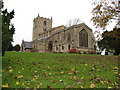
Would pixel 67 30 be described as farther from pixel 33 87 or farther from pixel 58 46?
pixel 33 87

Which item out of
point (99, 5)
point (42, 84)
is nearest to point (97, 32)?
point (99, 5)

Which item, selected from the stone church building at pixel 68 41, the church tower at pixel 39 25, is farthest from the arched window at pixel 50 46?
the church tower at pixel 39 25

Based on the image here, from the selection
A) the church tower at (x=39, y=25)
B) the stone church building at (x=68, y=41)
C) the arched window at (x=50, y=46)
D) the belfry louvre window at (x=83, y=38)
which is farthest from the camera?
the church tower at (x=39, y=25)

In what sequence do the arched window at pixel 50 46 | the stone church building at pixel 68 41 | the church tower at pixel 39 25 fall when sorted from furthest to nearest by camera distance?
the church tower at pixel 39 25 < the arched window at pixel 50 46 < the stone church building at pixel 68 41

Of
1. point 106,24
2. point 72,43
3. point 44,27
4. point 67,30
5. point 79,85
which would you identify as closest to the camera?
point 79,85

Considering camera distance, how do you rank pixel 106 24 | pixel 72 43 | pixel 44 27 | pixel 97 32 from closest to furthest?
pixel 106 24 → pixel 97 32 → pixel 72 43 → pixel 44 27

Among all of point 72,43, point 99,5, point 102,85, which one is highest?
point 99,5

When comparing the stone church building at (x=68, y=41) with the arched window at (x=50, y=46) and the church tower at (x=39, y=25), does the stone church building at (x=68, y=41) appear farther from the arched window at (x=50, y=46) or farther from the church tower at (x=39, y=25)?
the church tower at (x=39, y=25)

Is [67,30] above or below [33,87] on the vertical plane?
above

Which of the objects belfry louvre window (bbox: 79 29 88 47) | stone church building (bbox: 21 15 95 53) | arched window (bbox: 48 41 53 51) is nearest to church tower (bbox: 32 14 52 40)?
stone church building (bbox: 21 15 95 53)

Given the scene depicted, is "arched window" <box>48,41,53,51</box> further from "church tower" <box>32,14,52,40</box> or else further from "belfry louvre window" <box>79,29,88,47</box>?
"church tower" <box>32,14,52,40</box>

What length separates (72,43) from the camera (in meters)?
42.4

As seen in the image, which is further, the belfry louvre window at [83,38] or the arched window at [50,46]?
the arched window at [50,46]

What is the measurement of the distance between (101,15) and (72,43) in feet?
93.5
